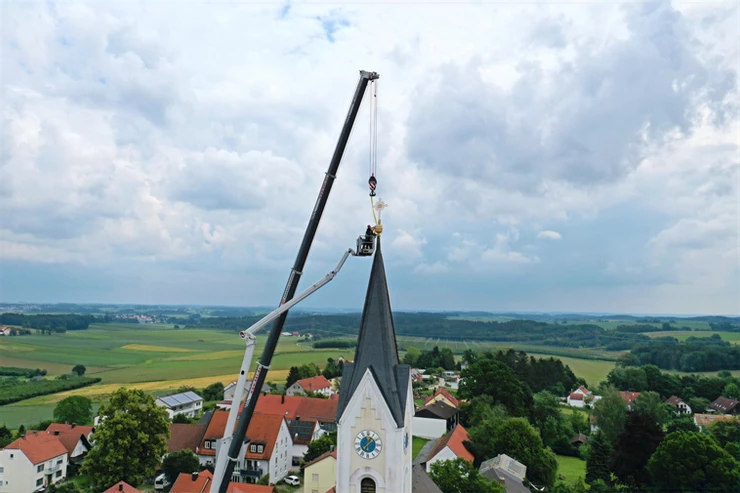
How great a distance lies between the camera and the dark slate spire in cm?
2152

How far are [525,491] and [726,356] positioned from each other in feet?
418

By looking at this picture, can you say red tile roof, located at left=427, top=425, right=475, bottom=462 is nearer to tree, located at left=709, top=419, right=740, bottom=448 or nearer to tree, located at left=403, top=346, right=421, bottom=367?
tree, located at left=709, top=419, right=740, bottom=448

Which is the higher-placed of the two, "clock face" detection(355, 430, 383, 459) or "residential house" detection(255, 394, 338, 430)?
"clock face" detection(355, 430, 383, 459)

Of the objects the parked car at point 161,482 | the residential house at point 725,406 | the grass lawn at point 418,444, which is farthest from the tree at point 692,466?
the residential house at point 725,406

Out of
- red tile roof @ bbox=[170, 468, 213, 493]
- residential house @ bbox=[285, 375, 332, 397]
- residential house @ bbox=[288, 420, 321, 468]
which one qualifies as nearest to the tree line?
residential house @ bbox=[285, 375, 332, 397]

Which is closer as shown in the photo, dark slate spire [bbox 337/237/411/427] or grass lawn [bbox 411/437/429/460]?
dark slate spire [bbox 337/237/411/427]

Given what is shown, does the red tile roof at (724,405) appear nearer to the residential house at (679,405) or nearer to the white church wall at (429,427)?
the residential house at (679,405)

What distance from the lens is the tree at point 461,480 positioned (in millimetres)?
33938

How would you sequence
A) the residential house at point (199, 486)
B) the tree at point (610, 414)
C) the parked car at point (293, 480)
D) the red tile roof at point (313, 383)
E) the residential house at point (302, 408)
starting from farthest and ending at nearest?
the red tile roof at point (313, 383) < the residential house at point (302, 408) < the tree at point (610, 414) < the parked car at point (293, 480) < the residential house at point (199, 486)

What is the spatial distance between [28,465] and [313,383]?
1905 inches

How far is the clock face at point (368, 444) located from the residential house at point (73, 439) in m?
39.9

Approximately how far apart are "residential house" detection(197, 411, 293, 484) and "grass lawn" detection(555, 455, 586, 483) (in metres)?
26.2

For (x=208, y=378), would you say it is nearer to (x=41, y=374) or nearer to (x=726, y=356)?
(x=41, y=374)

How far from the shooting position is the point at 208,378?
327 feet
